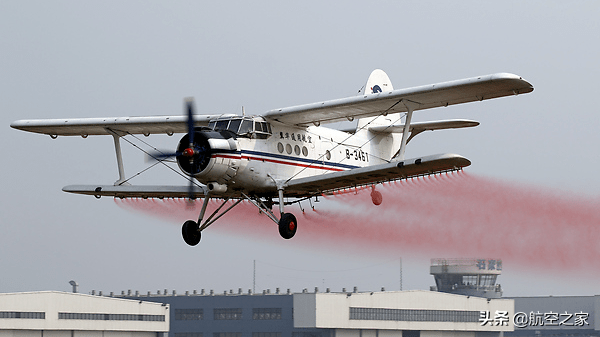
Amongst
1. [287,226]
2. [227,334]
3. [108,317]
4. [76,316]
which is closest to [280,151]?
[287,226]

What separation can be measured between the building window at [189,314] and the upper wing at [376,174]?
80433mm

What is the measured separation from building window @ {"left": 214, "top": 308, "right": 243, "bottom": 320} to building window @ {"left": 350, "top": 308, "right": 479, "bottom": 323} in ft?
44.0

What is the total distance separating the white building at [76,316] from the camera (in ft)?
283

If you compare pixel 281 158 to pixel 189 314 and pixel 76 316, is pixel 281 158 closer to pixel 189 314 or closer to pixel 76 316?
pixel 76 316

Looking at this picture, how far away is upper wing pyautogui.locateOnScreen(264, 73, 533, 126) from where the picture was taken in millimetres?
27547

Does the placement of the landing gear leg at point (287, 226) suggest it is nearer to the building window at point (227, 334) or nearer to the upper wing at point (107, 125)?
the upper wing at point (107, 125)

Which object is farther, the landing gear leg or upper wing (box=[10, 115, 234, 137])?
upper wing (box=[10, 115, 234, 137])

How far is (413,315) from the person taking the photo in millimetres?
106938

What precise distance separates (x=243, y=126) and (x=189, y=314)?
83631 mm

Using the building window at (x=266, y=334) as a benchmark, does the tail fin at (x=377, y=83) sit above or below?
above

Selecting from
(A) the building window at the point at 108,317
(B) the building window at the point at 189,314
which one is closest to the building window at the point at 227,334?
(B) the building window at the point at 189,314

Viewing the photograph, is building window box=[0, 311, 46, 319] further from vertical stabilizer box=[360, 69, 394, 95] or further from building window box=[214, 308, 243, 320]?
vertical stabilizer box=[360, 69, 394, 95]

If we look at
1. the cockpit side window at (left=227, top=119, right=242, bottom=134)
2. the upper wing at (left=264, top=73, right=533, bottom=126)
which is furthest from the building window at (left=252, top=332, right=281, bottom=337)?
the cockpit side window at (left=227, top=119, right=242, bottom=134)

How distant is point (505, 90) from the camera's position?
28.0m
